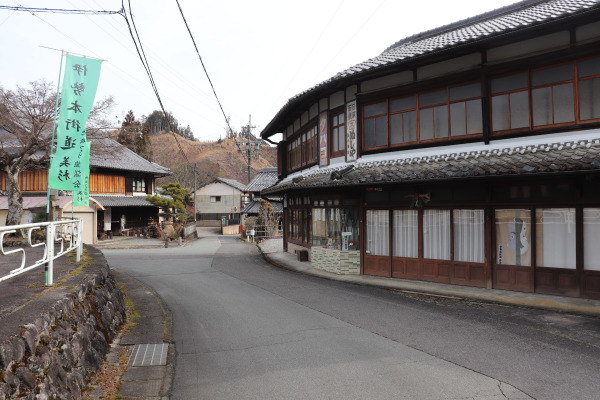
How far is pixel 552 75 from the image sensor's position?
36.6 feet

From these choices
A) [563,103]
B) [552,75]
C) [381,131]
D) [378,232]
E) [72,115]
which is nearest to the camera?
[72,115]

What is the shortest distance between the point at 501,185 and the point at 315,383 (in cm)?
883

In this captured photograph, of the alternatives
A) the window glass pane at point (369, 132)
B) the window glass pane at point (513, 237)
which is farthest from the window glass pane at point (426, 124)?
the window glass pane at point (513, 237)

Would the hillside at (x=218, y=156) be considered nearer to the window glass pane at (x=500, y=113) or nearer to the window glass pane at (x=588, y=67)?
the window glass pane at (x=500, y=113)

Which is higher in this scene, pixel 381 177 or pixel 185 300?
pixel 381 177

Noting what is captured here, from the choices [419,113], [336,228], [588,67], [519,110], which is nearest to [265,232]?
[336,228]

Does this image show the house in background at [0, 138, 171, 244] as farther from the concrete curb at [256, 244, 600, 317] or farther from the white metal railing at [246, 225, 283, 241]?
the concrete curb at [256, 244, 600, 317]

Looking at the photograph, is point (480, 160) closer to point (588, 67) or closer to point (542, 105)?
point (542, 105)

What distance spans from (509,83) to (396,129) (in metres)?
3.92

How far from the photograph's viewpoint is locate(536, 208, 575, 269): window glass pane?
1060 cm

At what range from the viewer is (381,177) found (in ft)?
41.5

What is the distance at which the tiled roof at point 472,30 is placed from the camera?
1083 cm

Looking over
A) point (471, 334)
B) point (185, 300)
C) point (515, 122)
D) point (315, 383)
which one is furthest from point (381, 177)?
point (315, 383)

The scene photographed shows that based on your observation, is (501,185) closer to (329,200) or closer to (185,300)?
(329,200)
